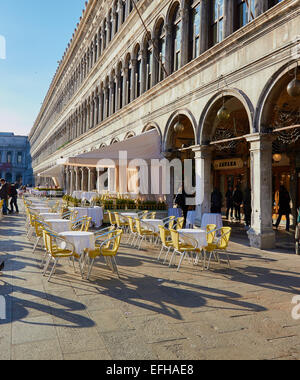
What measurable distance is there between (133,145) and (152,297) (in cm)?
973

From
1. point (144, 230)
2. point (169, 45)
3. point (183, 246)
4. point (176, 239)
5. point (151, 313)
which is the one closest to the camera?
point (151, 313)

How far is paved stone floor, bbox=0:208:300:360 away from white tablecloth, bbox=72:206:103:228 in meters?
5.68

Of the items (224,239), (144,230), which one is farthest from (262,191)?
(144,230)

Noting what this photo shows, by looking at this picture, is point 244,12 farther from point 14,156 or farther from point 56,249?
point 14,156

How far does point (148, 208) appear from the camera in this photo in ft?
43.9

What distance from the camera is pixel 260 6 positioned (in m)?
9.01

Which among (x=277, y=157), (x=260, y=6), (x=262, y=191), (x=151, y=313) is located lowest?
(x=151, y=313)

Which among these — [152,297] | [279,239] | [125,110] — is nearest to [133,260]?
[152,297]

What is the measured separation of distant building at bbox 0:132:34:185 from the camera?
112875 mm

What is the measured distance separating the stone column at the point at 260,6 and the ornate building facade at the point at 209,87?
0.03 meters

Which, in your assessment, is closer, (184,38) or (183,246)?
(183,246)

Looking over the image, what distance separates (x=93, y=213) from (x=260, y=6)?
8.66 meters

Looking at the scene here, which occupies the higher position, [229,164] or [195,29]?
[195,29]

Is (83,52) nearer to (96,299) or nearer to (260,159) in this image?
(260,159)
